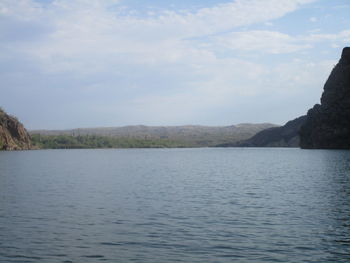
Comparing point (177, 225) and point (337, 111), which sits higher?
point (337, 111)

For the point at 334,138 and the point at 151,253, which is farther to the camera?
the point at 334,138

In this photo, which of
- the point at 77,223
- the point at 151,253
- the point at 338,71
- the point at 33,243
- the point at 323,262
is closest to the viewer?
the point at 323,262

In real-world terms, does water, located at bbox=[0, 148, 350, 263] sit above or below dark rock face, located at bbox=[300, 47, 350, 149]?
below

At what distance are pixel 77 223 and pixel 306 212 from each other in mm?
18352

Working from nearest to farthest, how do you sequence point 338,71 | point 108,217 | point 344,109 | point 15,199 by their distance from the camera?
point 108,217 < point 15,199 < point 344,109 < point 338,71

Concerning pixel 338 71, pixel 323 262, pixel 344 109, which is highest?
pixel 338 71

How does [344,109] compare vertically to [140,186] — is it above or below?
above

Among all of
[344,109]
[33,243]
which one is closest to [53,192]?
[33,243]

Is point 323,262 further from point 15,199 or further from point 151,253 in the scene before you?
point 15,199

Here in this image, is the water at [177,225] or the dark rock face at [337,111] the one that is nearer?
the water at [177,225]

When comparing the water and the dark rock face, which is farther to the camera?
the dark rock face

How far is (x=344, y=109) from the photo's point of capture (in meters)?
182

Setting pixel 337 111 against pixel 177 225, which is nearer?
pixel 177 225

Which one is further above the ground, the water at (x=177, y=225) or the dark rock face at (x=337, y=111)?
the dark rock face at (x=337, y=111)
